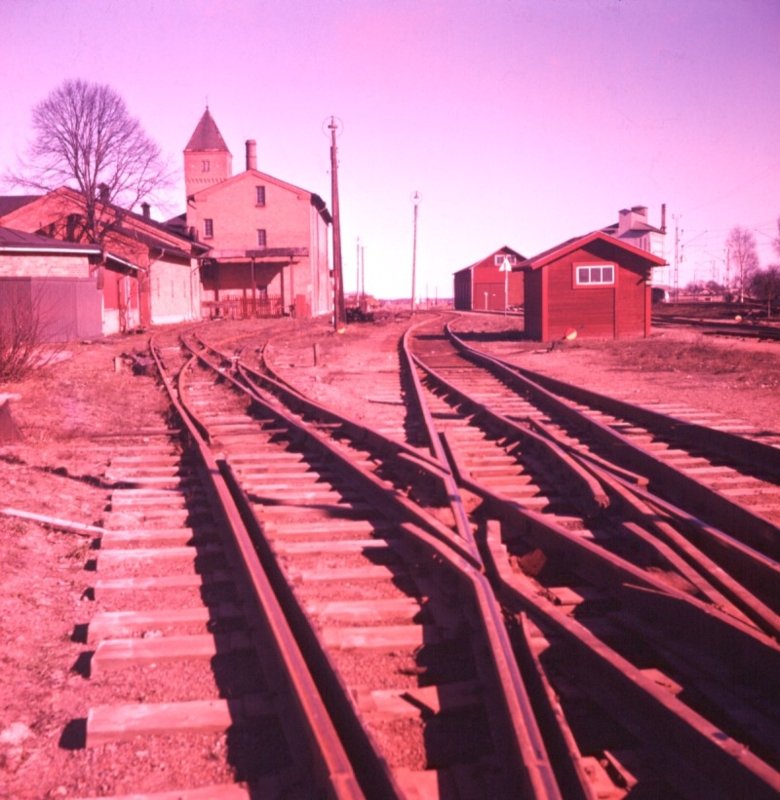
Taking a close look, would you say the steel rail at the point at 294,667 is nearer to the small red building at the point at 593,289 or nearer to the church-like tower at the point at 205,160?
the small red building at the point at 593,289

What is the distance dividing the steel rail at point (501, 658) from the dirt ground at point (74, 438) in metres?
1.52

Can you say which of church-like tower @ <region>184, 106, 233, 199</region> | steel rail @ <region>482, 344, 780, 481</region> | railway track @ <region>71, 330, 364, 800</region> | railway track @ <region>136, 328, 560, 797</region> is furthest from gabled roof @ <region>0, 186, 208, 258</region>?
railway track @ <region>71, 330, 364, 800</region>

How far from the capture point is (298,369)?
16.8m

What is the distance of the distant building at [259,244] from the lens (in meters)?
52.9

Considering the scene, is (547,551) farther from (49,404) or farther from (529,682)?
(49,404)

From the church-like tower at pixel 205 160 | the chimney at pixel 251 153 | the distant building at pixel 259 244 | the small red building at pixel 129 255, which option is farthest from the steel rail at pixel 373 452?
the church-like tower at pixel 205 160

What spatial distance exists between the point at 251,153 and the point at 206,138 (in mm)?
10451

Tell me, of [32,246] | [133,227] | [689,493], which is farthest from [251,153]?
[689,493]

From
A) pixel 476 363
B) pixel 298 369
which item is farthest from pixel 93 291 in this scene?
pixel 476 363

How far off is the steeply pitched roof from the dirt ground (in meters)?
57.1

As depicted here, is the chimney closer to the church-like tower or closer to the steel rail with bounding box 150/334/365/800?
the church-like tower

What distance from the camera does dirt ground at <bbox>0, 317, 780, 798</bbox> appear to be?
3.24 meters

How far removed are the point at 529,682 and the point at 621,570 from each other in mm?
1096

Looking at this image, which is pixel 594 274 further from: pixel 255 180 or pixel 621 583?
pixel 255 180
